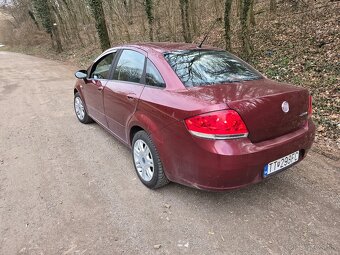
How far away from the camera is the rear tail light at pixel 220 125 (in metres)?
2.62

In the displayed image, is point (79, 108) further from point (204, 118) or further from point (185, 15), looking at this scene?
point (185, 15)

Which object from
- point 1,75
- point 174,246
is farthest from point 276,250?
point 1,75

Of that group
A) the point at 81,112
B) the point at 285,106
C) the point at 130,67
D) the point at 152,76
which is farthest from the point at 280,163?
the point at 81,112

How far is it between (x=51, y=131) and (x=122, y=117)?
249 cm

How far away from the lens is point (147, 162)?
352 cm

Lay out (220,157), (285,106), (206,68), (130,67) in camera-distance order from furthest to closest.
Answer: (130,67) → (206,68) → (285,106) → (220,157)

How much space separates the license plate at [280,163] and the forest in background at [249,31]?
6.06 ft

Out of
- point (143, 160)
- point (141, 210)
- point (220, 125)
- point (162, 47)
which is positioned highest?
point (162, 47)

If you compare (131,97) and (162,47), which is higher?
(162,47)

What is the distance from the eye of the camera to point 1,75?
13.4m

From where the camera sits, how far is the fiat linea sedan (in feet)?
→ 8.71

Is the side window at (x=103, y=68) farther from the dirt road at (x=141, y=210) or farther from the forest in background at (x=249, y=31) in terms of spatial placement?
the forest in background at (x=249, y=31)

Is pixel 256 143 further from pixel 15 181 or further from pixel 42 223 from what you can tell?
pixel 15 181

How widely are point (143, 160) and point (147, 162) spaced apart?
0.10 meters
